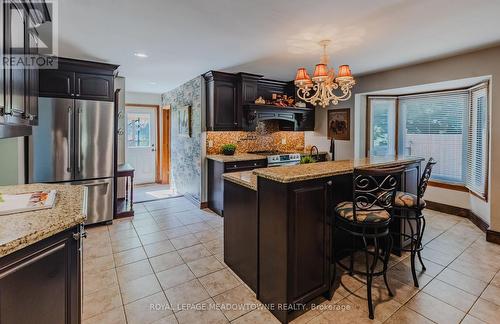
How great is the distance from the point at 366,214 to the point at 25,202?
2.40 metres

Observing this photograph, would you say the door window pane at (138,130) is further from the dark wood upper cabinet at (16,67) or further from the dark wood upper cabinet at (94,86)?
the dark wood upper cabinet at (16,67)

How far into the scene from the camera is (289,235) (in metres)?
1.92

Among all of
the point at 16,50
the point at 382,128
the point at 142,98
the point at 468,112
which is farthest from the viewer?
the point at 142,98

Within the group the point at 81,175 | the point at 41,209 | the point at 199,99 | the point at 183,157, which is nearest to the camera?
the point at 41,209

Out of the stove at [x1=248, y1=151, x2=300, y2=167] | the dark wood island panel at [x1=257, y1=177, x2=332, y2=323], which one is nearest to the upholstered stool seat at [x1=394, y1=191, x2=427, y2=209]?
the dark wood island panel at [x1=257, y1=177, x2=332, y2=323]

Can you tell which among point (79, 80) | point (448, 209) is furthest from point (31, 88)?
point (448, 209)

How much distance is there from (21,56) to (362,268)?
3.34 m

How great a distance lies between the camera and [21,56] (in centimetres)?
155

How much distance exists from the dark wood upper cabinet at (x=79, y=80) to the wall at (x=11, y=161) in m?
0.94

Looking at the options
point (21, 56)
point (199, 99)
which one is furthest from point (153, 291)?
point (199, 99)

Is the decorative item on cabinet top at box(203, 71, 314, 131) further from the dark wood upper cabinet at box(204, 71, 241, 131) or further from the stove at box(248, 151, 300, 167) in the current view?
the stove at box(248, 151, 300, 167)

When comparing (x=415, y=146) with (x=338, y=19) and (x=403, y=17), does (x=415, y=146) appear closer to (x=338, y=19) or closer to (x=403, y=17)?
(x=403, y=17)

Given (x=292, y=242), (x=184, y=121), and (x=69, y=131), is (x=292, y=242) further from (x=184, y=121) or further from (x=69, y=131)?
(x=184, y=121)

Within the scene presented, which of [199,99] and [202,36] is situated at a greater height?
[202,36]
